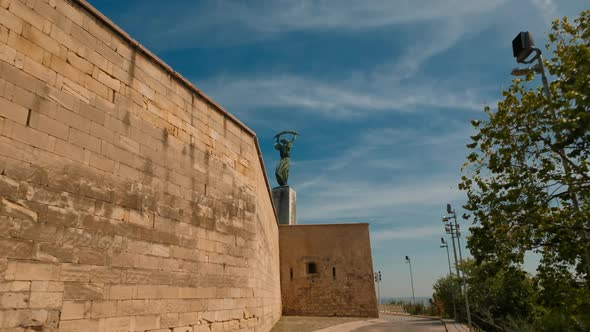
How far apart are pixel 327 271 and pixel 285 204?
6618 mm

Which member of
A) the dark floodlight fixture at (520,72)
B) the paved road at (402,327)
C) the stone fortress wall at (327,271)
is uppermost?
the dark floodlight fixture at (520,72)

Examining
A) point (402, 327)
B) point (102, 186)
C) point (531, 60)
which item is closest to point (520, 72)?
point (531, 60)

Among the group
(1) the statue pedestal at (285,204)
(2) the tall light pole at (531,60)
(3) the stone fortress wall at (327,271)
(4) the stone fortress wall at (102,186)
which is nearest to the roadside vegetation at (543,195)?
(2) the tall light pole at (531,60)

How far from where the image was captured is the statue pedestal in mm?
25547

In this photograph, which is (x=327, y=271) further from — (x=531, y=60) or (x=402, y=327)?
(x=531, y=60)

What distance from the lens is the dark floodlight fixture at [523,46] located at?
662 cm

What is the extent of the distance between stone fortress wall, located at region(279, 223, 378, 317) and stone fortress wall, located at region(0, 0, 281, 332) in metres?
12.6

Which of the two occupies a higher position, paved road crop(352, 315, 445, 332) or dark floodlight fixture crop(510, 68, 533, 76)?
dark floodlight fixture crop(510, 68, 533, 76)

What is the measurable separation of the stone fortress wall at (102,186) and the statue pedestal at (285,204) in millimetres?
17087

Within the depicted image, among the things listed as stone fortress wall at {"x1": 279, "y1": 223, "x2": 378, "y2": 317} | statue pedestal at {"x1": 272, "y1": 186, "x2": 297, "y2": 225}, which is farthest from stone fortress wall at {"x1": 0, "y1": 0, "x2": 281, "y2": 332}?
statue pedestal at {"x1": 272, "y1": 186, "x2": 297, "y2": 225}

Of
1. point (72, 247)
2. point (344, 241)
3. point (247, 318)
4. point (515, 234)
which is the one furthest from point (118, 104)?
point (344, 241)

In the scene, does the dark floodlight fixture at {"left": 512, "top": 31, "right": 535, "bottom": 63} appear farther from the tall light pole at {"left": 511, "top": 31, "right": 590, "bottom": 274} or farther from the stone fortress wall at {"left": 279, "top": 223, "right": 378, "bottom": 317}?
the stone fortress wall at {"left": 279, "top": 223, "right": 378, "bottom": 317}

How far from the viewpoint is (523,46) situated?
665 centimetres

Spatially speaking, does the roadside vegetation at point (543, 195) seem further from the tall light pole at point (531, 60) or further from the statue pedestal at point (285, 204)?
the statue pedestal at point (285, 204)
